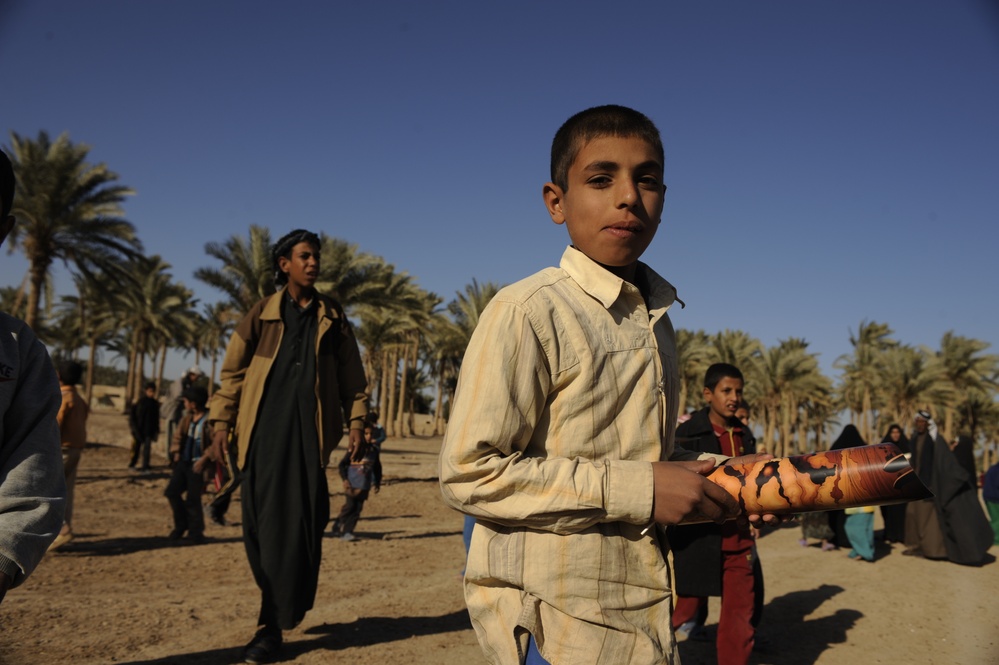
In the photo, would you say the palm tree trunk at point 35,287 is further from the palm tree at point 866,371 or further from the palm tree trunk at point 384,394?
the palm tree at point 866,371

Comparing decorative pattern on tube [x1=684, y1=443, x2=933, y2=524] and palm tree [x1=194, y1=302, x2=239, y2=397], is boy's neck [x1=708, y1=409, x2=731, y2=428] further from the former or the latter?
palm tree [x1=194, y1=302, x2=239, y2=397]

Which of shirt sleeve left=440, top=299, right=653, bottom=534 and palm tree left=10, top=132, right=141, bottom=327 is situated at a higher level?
palm tree left=10, top=132, right=141, bottom=327

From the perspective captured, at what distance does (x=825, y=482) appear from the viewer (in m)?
1.44

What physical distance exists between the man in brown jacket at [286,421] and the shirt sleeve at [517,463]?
284cm

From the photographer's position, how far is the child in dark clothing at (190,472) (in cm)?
845

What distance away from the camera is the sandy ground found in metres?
4.43

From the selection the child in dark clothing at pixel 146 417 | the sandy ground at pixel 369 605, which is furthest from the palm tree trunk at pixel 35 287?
the sandy ground at pixel 369 605

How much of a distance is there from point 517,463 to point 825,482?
61 centimetres

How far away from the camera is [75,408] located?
331 inches

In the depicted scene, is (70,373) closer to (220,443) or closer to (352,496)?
(352,496)

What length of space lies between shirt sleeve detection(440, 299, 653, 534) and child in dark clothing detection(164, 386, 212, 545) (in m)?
7.70

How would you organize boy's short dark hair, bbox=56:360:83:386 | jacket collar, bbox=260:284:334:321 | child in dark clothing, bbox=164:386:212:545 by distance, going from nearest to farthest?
jacket collar, bbox=260:284:334:321, boy's short dark hair, bbox=56:360:83:386, child in dark clothing, bbox=164:386:212:545

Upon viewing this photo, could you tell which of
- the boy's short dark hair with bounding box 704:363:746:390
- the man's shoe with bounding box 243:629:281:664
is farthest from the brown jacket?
the boy's short dark hair with bounding box 704:363:746:390

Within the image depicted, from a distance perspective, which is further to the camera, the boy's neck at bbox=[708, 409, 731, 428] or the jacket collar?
the boy's neck at bbox=[708, 409, 731, 428]
